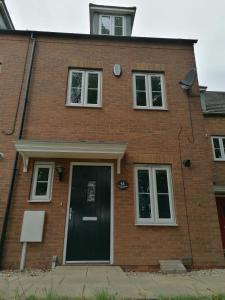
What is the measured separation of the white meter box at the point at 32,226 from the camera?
5.98 metres

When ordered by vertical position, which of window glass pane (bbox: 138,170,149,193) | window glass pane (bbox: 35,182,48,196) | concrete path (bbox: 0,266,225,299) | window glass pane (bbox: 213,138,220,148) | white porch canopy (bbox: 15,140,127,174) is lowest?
concrete path (bbox: 0,266,225,299)

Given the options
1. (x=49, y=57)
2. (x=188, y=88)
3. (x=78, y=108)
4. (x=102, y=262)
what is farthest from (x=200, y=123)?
(x=49, y=57)

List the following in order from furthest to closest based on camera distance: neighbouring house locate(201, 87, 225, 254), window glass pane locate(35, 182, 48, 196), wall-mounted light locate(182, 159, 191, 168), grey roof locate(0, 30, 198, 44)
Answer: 1. neighbouring house locate(201, 87, 225, 254)
2. grey roof locate(0, 30, 198, 44)
3. wall-mounted light locate(182, 159, 191, 168)
4. window glass pane locate(35, 182, 48, 196)

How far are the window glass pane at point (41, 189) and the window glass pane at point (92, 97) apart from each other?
3.10 meters

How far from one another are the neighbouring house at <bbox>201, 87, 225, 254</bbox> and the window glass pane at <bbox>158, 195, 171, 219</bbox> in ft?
19.0

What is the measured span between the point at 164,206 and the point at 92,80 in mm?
4896

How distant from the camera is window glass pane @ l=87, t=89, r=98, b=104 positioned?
25.2 feet

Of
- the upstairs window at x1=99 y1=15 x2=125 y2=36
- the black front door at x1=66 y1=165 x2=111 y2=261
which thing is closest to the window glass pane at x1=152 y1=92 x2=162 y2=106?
the black front door at x1=66 y1=165 x2=111 y2=261

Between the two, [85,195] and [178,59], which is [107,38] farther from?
[85,195]

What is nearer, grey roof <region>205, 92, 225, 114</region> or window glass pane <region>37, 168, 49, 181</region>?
window glass pane <region>37, 168, 49, 181</region>

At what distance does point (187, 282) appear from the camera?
177 inches

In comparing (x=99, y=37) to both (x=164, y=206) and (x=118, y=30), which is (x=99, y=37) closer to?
(x=118, y=30)

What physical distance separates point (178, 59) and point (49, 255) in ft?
25.6

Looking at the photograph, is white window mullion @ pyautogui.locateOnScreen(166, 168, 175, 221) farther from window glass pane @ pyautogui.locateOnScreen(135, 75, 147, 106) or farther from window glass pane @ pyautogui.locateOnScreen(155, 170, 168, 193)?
window glass pane @ pyautogui.locateOnScreen(135, 75, 147, 106)
